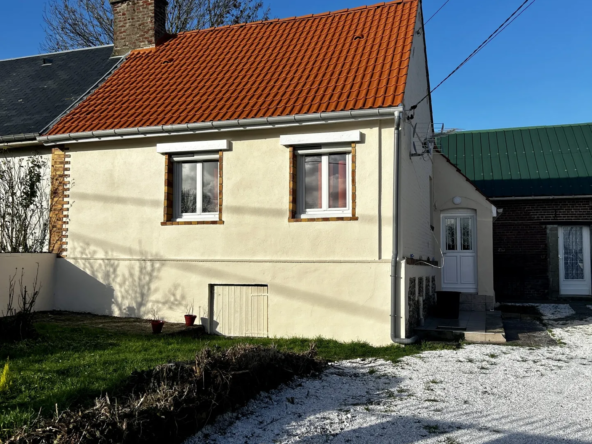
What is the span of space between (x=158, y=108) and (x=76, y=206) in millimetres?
2500

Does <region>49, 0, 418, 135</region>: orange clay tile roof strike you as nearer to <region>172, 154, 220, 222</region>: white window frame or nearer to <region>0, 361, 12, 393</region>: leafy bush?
<region>172, 154, 220, 222</region>: white window frame

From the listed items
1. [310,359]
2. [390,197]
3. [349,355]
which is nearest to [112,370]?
[310,359]

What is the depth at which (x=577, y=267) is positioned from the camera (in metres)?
18.6

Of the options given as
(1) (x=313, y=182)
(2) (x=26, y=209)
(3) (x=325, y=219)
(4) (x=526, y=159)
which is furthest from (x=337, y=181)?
(4) (x=526, y=159)

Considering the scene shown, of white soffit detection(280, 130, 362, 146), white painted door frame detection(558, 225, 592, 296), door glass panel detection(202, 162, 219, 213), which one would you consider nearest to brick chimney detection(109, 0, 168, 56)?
door glass panel detection(202, 162, 219, 213)

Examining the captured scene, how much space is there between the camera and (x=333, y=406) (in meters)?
5.52

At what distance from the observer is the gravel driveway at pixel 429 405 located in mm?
4734

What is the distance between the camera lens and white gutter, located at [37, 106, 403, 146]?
9.32 meters

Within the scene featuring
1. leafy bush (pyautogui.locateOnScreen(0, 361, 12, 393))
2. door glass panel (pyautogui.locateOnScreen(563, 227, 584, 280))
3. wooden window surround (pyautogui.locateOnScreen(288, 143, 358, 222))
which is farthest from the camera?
door glass panel (pyautogui.locateOnScreen(563, 227, 584, 280))

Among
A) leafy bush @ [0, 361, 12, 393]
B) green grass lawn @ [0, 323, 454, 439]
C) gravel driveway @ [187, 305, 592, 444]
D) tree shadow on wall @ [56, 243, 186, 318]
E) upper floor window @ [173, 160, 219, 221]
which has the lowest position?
gravel driveway @ [187, 305, 592, 444]

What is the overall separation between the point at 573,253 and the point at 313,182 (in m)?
12.3

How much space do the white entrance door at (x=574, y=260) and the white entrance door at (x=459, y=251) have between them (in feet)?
15.6

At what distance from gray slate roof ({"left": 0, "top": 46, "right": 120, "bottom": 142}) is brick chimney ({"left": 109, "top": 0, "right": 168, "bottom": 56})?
1.75ft

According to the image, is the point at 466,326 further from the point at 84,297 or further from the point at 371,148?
the point at 84,297
